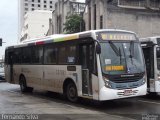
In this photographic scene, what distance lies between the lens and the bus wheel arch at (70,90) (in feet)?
50.9

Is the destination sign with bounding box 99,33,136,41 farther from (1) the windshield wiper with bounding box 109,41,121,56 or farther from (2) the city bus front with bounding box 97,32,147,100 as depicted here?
(1) the windshield wiper with bounding box 109,41,121,56

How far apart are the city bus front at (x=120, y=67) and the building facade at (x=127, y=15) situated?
37099 mm

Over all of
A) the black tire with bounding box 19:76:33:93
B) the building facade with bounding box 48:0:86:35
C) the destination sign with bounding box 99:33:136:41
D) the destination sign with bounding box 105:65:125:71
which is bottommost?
the black tire with bounding box 19:76:33:93

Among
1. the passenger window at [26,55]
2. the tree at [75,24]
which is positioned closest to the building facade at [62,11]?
the tree at [75,24]

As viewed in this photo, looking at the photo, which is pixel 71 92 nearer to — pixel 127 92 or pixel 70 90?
pixel 70 90

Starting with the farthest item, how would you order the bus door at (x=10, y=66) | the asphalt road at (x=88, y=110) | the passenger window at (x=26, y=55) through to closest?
1. the bus door at (x=10, y=66)
2. the passenger window at (x=26, y=55)
3. the asphalt road at (x=88, y=110)

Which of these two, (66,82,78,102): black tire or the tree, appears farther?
the tree

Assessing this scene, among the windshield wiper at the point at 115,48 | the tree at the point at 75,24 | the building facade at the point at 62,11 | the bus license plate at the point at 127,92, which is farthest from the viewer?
the building facade at the point at 62,11

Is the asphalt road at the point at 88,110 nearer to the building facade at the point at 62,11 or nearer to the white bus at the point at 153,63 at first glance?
the white bus at the point at 153,63

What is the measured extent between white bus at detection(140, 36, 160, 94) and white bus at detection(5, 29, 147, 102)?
1989mm

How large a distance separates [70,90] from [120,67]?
2.79 metres

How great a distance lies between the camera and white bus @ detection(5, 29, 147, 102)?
1377 centimetres

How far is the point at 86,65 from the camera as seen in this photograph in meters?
14.6

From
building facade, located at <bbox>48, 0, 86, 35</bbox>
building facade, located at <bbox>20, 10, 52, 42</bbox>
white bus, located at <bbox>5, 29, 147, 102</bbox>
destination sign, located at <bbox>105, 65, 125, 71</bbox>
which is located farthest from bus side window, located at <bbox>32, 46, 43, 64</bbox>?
building facade, located at <bbox>20, 10, 52, 42</bbox>
